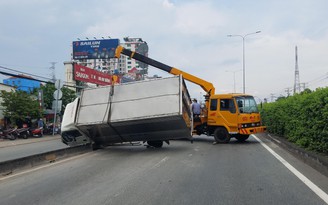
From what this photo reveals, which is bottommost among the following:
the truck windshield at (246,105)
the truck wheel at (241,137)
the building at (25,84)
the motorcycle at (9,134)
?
the motorcycle at (9,134)

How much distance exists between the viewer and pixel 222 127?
17.0 m

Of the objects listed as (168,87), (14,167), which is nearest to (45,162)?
(14,167)

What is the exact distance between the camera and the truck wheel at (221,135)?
1683 centimetres

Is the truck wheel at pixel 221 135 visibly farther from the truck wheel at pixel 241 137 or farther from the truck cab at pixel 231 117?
the truck wheel at pixel 241 137

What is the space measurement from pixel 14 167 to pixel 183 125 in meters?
5.69

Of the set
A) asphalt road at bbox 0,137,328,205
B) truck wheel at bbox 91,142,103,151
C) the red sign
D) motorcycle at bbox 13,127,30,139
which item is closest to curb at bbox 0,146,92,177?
truck wheel at bbox 91,142,103,151

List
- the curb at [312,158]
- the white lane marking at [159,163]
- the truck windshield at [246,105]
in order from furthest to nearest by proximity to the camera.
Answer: the truck windshield at [246,105] < the white lane marking at [159,163] < the curb at [312,158]

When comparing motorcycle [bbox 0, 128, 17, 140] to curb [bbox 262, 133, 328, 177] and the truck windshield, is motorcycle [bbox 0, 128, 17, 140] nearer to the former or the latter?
the truck windshield

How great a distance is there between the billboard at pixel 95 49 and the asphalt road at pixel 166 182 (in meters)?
46.1

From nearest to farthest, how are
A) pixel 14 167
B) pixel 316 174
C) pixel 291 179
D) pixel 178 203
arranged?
1. pixel 178 203
2. pixel 291 179
3. pixel 316 174
4. pixel 14 167

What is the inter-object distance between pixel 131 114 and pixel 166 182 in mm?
5066

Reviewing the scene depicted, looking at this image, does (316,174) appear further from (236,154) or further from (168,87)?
(168,87)

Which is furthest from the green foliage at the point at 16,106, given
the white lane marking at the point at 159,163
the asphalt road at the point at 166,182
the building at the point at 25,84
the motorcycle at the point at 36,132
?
the white lane marking at the point at 159,163

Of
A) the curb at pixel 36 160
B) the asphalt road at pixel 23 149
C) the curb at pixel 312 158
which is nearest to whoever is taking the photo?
the curb at pixel 312 158
